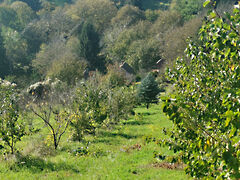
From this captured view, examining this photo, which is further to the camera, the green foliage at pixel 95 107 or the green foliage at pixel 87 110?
the green foliage at pixel 95 107

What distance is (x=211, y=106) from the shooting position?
18.4ft

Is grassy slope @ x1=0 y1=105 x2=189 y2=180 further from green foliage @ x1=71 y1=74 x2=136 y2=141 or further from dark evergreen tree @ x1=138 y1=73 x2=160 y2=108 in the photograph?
dark evergreen tree @ x1=138 y1=73 x2=160 y2=108

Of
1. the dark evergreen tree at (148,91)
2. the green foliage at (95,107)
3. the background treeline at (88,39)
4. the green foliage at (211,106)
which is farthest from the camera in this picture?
the background treeline at (88,39)

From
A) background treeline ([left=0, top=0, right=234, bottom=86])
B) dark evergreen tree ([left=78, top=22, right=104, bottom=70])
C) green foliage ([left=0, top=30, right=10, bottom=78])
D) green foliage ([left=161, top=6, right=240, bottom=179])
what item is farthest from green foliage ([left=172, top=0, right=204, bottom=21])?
green foliage ([left=161, top=6, right=240, bottom=179])

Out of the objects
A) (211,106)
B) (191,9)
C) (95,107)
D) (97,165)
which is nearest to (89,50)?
(191,9)

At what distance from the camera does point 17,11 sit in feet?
240

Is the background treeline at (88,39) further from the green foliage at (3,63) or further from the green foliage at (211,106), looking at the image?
the green foliage at (211,106)

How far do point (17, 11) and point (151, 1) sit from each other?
4986cm

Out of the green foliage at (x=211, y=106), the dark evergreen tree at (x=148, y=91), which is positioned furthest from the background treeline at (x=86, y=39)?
the green foliage at (x=211, y=106)

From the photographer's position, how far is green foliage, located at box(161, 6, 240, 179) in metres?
3.66

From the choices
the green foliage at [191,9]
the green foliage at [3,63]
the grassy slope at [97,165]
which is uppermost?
the green foliage at [191,9]

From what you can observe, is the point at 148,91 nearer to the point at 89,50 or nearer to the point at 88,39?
the point at 89,50

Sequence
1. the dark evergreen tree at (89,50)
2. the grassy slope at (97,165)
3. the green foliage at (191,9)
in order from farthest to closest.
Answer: the green foliage at (191,9), the dark evergreen tree at (89,50), the grassy slope at (97,165)

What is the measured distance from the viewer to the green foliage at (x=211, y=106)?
366cm
